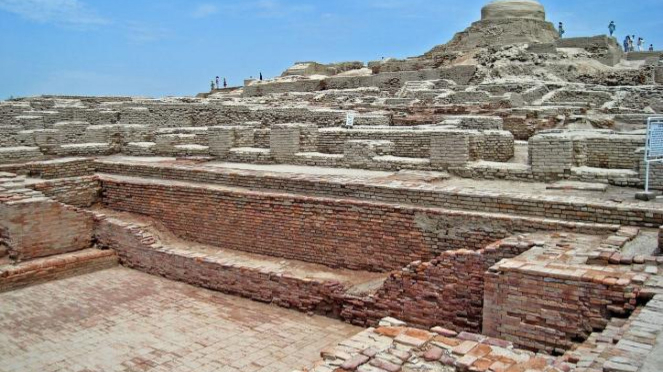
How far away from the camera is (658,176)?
7.25 metres

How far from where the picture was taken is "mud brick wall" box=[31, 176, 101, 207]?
977 cm

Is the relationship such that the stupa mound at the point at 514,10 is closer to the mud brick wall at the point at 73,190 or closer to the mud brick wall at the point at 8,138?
the mud brick wall at the point at 8,138

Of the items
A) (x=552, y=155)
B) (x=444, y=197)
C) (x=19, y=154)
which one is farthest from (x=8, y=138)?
(x=552, y=155)

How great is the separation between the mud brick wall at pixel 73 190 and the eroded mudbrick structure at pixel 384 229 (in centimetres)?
4

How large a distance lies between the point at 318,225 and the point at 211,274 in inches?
62.0

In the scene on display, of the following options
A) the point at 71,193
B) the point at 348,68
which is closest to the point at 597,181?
the point at 71,193

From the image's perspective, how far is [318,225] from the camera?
25.5 feet

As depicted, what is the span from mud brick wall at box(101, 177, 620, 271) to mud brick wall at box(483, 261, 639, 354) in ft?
Answer: 5.07

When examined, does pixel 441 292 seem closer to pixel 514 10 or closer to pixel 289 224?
pixel 289 224

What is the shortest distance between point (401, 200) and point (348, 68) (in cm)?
2934

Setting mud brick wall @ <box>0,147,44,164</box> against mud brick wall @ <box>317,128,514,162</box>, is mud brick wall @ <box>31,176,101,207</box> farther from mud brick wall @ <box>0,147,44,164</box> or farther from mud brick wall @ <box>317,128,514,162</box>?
mud brick wall @ <box>317,128,514,162</box>

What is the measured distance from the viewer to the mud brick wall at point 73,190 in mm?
9773

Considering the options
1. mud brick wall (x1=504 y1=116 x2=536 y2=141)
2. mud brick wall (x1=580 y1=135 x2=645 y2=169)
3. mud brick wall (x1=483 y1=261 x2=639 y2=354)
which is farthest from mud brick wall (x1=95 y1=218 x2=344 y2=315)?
mud brick wall (x1=504 y1=116 x2=536 y2=141)

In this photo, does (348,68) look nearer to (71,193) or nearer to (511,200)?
(71,193)
